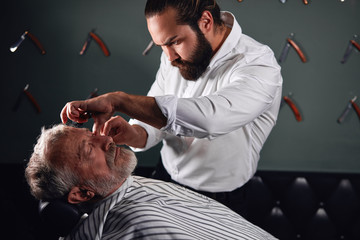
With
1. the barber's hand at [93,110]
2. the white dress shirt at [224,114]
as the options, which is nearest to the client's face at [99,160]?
the barber's hand at [93,110]

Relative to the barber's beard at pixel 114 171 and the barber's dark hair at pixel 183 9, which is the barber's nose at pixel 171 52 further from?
the barber's beard at pixel 114 171

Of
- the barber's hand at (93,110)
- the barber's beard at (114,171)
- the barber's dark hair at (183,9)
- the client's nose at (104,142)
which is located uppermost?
the barber's dark hair at (183,9)

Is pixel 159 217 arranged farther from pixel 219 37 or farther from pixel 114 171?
pixel 219 37

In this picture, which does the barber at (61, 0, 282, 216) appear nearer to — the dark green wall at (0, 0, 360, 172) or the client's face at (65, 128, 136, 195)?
the client's face at (65, 128, 136, 195)

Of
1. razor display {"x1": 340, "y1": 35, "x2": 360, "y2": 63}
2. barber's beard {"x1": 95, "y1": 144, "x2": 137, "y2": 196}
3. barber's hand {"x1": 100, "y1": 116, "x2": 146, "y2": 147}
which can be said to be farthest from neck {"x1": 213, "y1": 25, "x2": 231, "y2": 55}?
razor display {"x1": 340, "y1": 35, "x2": 360, "y2": 63}

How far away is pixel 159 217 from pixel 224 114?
49cm

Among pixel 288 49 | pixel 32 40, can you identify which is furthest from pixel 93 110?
pixel 288 49

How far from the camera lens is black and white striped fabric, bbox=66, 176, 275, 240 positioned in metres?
1.30

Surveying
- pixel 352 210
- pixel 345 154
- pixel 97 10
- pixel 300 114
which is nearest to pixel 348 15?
pixel 300 114

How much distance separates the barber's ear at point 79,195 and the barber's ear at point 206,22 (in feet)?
2.92

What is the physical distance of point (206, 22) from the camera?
5.26 ft

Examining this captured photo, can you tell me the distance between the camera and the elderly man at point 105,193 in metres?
1.32

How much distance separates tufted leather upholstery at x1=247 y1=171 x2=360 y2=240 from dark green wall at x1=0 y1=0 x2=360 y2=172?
14 cm

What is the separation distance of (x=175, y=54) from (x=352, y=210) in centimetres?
168
